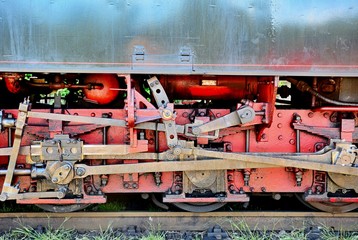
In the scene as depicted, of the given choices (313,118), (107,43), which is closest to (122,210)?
(107,43)

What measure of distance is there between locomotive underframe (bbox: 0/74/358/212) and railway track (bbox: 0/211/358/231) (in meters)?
0.34

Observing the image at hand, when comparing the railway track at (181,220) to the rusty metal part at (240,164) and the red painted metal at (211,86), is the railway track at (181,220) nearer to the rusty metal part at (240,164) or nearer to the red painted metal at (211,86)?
the rusty metal part at (240,164)

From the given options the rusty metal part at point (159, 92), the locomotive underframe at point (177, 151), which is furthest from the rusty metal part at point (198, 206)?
the rusty metal part at point (159, 92)

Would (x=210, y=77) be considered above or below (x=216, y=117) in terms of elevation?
above

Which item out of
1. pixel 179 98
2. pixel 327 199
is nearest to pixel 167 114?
pixel 179 98

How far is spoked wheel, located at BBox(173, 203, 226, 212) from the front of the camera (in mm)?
4996

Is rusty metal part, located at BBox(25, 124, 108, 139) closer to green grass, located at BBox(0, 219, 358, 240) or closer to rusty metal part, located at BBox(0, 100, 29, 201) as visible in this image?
rusty metal part, located at BBox(0, 100, 29, 201)

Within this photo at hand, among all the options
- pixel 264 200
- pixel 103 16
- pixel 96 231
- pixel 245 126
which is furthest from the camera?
pixel 264 200

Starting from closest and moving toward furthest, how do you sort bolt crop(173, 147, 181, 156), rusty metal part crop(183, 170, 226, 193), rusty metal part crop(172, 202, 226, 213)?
bolt crop(173, 147, 181, 156) → rusty metal part crop(183, 170, 226, 193) → rusty metal part crop(172, 202, 226, 213)

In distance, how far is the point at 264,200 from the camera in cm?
580

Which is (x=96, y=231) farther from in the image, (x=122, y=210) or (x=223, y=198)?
(x=223, y=198)

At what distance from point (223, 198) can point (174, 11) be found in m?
2.18

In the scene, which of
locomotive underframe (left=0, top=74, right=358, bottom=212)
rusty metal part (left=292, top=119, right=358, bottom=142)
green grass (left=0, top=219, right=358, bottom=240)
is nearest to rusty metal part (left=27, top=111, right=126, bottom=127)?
locomotive underframe (left=0, top=74, right=358, bottom=212)

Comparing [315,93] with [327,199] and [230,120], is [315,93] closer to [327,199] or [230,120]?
[230,120]
